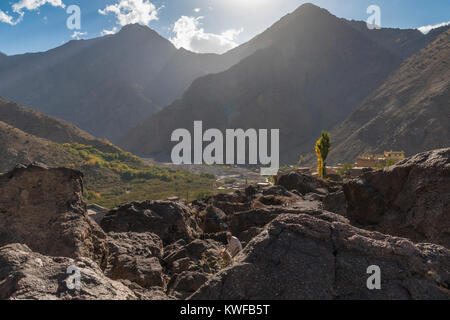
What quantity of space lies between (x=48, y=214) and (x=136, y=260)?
1.97 metres

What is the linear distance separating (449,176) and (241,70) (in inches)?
4766

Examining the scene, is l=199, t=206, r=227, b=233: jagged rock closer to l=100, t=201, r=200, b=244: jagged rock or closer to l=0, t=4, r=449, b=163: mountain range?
l=100, t=201, r=200, b=244: jagged rock

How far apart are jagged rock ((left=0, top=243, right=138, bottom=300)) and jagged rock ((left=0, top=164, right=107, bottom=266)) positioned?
1.99m

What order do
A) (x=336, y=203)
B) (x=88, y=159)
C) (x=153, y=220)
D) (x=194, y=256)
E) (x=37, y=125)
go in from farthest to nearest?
(x=37, y=125), (x=88, y=159), (x=336, y=203), (x=153, y=220), (x=194, y=256)

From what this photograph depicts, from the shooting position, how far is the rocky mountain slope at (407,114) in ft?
189

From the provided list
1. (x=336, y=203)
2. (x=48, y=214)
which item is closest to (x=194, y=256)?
(x=48, y=214)

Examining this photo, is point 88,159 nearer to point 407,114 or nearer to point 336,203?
point 336,203

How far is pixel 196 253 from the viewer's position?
321 inches

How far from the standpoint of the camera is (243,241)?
29.8ft

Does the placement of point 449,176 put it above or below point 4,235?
above

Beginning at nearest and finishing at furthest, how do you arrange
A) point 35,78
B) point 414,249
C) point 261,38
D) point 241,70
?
point 414,249 → point 241,70 → point 261,38 → point 35,78

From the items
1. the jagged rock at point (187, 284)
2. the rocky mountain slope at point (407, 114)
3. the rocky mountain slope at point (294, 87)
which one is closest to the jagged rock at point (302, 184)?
the jagged rock at point (187, 284)
